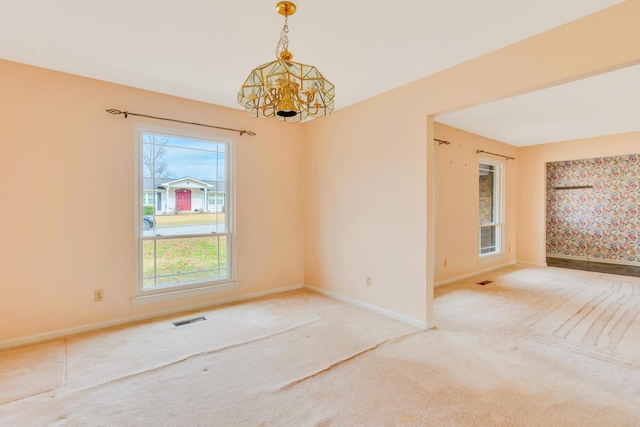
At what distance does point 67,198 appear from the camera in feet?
9.73

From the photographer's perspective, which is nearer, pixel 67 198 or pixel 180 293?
pixel 67 198

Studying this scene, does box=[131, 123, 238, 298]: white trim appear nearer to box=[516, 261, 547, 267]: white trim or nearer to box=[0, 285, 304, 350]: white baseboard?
box=[0, 285, 304, 350]: white baseboard

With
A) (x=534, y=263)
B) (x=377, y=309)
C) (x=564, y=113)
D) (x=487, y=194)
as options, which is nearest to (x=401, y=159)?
(x=377, y=309)

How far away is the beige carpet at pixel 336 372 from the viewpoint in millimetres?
1843

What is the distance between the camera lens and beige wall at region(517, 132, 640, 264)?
5.87m

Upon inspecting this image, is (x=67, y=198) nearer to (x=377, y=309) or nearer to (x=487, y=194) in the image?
(x=377, y=309)

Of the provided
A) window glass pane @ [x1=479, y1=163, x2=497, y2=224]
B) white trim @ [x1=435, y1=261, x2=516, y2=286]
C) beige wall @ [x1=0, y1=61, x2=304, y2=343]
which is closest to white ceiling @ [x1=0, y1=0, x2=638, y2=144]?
beige wall @ [x1=0, y1=61, x2=304, y2=343]

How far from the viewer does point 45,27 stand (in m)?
2.22

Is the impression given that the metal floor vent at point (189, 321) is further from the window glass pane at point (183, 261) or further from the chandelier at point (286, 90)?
the chandelier at point (286, 90)

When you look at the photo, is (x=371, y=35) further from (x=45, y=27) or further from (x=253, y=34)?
(x=45, y=27)

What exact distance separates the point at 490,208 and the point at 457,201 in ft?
5.20

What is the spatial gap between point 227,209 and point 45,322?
2.07m

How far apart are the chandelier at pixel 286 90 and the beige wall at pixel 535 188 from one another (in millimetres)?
6195

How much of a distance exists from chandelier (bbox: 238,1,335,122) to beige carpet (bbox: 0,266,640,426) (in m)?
1.83
